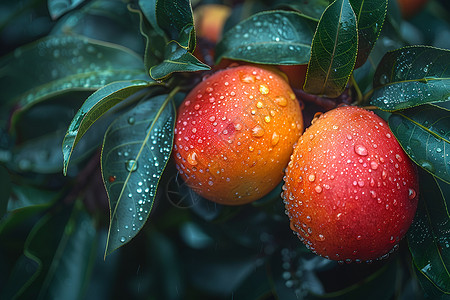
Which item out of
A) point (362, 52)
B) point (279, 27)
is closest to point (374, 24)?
point (362, 52)

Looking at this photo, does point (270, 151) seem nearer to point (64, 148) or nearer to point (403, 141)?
point (403, 141)

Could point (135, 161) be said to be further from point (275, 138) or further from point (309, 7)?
point (309, 7)

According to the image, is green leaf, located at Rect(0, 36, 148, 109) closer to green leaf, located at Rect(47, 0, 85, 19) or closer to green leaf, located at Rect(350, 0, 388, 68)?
green leaf, located at Rect(47, 0, 85, 19)

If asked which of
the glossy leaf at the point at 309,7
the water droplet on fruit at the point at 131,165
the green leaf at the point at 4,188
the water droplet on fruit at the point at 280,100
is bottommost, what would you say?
the green leaf at the point at 4,188

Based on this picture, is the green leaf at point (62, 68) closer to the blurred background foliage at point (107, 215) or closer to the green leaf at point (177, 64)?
the blurred background foliage at point (107, 215)

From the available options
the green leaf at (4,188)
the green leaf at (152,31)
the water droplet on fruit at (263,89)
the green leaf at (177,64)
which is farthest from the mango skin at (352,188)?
the green leaf at (4,188)
